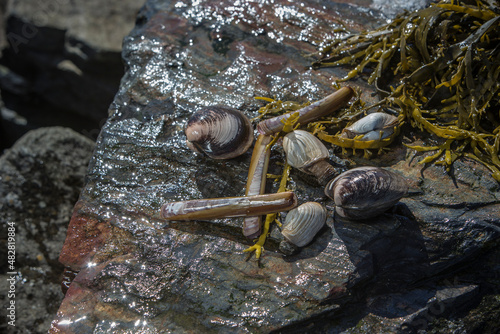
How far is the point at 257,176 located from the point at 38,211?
8.37 feet

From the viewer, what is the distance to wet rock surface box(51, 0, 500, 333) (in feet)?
9.05

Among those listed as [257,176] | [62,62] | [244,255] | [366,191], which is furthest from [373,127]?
[62,62]

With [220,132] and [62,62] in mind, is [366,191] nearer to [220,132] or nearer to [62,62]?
[220,132]

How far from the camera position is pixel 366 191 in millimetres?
2721

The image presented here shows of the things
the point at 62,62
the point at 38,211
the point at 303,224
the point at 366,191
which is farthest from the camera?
the point at 62,62

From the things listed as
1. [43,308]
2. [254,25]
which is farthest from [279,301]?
[254,25]

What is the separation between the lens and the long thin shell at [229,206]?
9.57ft

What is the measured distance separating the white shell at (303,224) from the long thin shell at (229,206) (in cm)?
7

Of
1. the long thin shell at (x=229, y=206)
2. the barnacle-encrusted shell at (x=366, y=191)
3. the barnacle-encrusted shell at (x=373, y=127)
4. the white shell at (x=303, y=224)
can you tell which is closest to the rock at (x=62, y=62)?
the long thin shell at (x=229, y=206)

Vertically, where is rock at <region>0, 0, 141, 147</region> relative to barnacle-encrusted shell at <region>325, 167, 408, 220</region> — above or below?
above

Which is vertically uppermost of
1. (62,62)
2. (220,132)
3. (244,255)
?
(62,62)

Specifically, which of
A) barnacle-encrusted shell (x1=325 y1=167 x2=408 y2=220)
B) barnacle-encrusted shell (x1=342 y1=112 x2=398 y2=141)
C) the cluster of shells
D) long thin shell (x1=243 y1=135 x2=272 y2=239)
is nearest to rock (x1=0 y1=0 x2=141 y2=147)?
the cluster of shells

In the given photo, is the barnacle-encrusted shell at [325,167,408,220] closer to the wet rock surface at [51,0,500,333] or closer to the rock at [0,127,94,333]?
the wet rock surface at [51,0,500,333]

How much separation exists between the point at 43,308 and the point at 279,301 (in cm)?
252
